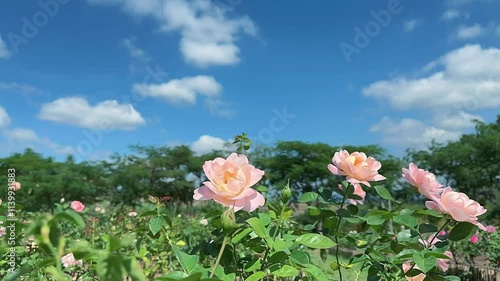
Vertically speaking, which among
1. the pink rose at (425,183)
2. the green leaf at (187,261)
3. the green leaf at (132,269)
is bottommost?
the green leaf at (132,269)

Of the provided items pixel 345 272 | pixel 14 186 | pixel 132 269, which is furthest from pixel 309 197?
pixel 345 272

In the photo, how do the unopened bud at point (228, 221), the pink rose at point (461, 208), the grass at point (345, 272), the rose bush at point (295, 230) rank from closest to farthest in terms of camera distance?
the unopened bud at point (228, 221) → the rose bush at point (295, 230) → the pink rose at point (461, 208) → the grass at point (345, 272)

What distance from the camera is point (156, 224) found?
1132 millimetres

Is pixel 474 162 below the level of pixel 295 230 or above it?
above

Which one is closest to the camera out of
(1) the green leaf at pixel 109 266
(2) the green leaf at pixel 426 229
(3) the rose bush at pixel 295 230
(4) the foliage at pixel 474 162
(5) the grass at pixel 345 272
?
(1) the green leaf at pixel 109 266

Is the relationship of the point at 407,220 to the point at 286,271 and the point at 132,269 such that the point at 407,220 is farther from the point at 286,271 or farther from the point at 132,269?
the point at 132,269

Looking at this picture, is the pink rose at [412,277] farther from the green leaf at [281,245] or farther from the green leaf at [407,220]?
the green leaf at [281,245]

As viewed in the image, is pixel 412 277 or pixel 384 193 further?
pixel 384 193

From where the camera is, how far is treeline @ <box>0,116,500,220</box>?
46.0ft

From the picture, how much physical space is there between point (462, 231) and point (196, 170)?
58.6ft

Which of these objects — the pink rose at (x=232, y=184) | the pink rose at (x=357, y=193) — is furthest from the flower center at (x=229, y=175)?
Answer: the pink rose at (x=357, y=193)

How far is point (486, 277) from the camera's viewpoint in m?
4.97

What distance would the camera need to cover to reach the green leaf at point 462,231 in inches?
43.3

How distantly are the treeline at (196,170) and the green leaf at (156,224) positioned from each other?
12.3 metres
